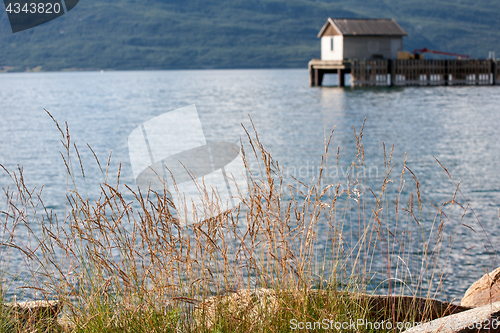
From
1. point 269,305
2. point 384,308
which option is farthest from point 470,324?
point 269,305

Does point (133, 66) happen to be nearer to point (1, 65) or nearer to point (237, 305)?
point (1, 65)

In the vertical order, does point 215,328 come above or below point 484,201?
above

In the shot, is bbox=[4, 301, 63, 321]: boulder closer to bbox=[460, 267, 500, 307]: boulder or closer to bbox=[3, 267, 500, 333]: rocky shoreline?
bbox=[3, 267, 500, 333]: rocky shoreline

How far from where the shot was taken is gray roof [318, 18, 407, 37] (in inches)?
1738

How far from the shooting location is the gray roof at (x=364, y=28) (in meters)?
44.2

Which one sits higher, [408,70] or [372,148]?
[408,70]

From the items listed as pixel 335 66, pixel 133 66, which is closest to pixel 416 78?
pixel 335 66

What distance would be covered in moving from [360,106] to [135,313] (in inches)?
1267

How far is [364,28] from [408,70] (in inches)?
218

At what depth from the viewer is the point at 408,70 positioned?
46.2 m

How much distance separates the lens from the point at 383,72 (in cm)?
4603

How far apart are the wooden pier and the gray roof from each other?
233 centimetres

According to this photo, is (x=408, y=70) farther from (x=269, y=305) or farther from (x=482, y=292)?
(x=269, y=305)

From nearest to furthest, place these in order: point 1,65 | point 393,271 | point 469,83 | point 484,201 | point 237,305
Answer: point 237,305
point 393,271
point 484,201
point 469,83
point 1,65
